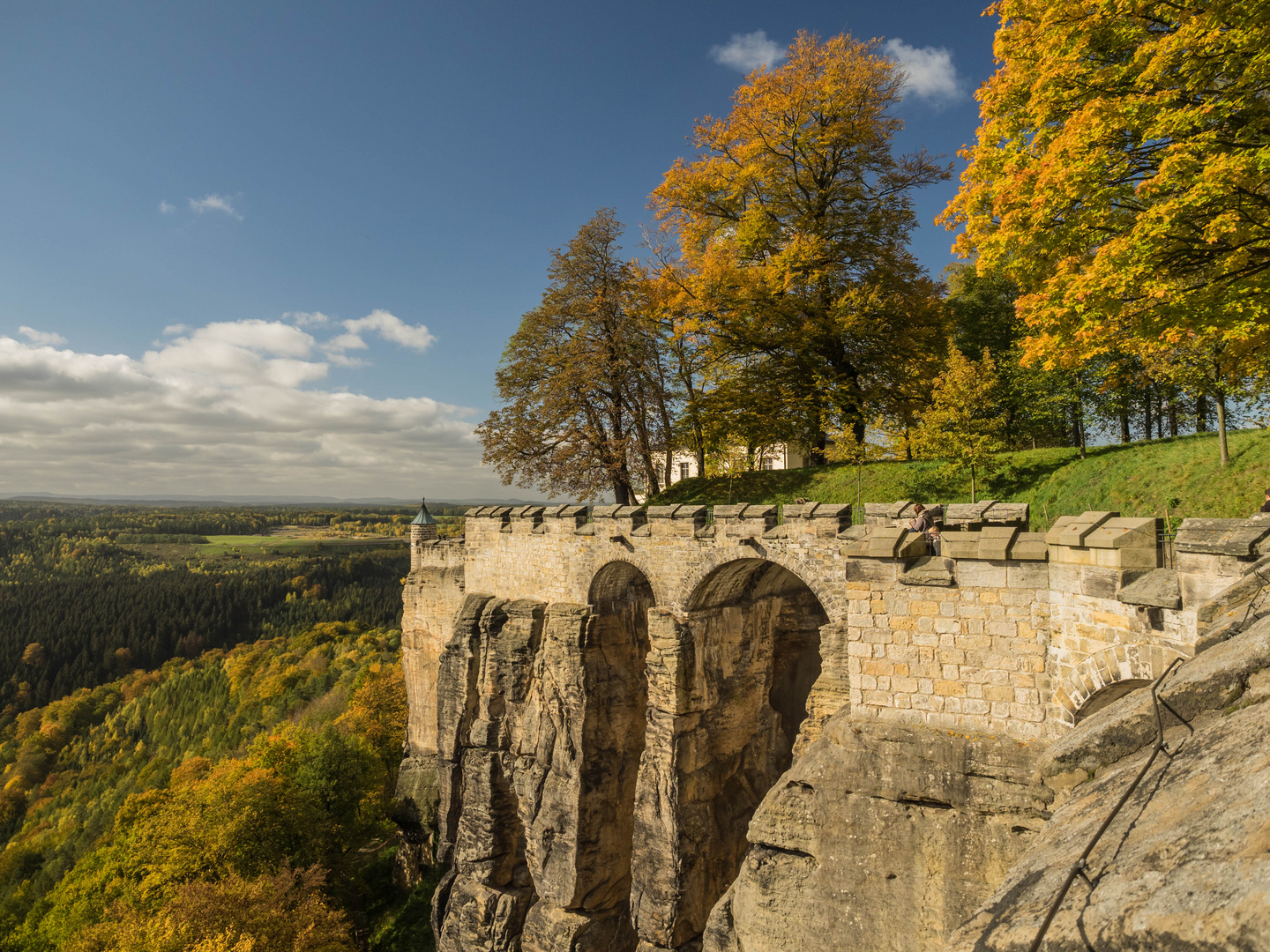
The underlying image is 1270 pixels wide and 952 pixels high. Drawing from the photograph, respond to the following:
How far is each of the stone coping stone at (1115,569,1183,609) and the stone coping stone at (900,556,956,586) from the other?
155 cm

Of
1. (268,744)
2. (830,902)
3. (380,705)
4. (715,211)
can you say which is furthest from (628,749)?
(380,705)

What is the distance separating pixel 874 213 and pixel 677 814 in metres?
17.9

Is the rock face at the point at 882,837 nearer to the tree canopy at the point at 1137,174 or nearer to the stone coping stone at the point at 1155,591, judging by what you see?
the stone coping stone at the point at 1155,591

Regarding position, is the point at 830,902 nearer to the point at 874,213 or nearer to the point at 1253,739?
the point at 1253,739

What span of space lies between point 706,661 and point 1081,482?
964 cm

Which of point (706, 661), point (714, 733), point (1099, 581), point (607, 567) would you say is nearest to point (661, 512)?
point (607, 567)

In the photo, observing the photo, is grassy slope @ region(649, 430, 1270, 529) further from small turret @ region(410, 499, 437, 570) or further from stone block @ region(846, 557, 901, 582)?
small turret @ region(410, 499, 437, 570)

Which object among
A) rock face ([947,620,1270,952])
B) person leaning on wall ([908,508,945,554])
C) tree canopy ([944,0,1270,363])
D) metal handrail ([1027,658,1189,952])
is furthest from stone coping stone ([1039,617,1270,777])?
tree canopy ([944,0,1270,363])

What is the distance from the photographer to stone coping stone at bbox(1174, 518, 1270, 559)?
5.01 metres

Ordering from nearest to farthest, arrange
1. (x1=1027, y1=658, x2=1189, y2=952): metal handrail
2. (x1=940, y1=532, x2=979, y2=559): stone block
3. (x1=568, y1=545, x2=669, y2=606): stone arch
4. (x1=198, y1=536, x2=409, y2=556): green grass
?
(x1=1027, y1=658, x2=1189, y2=952): metal handrail, (x1=940, y1=532, x2=979, y2=559): stone block, (x1=568, y1=545, x2=669, y2=606): stone arch, (x1=198, y1=536, x2=409, y2=556): green grass

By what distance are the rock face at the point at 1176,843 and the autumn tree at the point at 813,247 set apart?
50.9 ft

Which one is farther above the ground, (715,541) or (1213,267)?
(1213,267)

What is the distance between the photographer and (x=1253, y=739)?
7.74 ft

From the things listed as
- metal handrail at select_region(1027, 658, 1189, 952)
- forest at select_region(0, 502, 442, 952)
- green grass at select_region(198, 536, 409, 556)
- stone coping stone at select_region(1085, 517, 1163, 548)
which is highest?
stone coping stone at select_region(1085, 517, 1163, 548)
